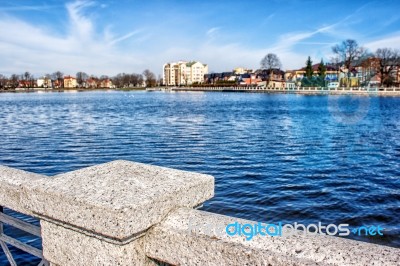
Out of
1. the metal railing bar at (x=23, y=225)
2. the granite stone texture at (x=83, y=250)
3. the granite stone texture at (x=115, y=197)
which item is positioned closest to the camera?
the granite stone texture at (x=115, y=197)

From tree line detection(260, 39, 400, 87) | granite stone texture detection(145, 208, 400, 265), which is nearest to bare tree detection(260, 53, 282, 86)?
tree line detection(260, 39, 400, 87)

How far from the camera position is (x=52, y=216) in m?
2.21

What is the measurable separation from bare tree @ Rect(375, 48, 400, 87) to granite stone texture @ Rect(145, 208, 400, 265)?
414ft

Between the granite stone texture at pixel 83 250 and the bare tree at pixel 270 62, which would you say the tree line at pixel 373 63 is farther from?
the granite stone texture at pixel 83 250

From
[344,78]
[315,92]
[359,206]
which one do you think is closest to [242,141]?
[359,206]

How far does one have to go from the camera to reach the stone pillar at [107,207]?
1925 millimetres

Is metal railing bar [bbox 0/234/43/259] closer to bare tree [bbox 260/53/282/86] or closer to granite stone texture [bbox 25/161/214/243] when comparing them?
granite stone texture [bbox 25/161/214/243]

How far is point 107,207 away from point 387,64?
128115 millimetres

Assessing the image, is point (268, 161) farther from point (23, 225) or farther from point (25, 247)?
point (23, 225)

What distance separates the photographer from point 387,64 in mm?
113438

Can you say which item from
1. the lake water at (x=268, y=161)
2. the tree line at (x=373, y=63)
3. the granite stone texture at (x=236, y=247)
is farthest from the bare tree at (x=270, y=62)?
the granite stone texture at (x=236, y=247)

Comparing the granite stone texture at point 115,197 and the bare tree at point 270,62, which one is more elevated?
the bare tree at point 270,62

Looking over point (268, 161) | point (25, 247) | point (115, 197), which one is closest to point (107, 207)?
point (115, 197)

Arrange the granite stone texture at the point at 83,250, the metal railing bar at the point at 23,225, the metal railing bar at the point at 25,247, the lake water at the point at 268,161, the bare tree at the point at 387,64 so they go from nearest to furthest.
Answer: the granite stone texture at the point at 83,250 → the metal railing bar at the point at 23,225 → the metal railing bar at the point at 25,247 → the lake water at the point at 268,161 → the bare tree at the point at 387,64
